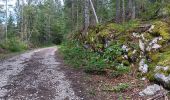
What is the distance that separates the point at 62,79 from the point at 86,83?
53.1 inches

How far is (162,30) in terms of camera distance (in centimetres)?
1370

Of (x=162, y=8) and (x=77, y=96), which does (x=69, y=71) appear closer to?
(x=77, y=96)

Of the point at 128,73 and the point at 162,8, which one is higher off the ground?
the point at 162,8

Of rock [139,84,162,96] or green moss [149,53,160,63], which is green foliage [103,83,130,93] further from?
green moss [149,53,160,63]

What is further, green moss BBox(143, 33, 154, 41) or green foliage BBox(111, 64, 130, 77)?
green moss BBox(143, 33, 154, 41)

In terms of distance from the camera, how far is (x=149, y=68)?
11.9m

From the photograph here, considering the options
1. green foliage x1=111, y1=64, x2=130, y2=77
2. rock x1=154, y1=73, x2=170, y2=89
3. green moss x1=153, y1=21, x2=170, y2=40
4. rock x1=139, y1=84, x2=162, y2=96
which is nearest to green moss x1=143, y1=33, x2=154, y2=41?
green moss x1=153, y1=21, x2=170, y2=40

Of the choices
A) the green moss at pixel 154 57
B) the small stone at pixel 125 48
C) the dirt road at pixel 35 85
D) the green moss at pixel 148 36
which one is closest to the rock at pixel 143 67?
the green moss at pixel 154 57

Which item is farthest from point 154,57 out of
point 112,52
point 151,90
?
point 112,52

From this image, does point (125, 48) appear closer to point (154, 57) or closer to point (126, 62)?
point (126, 62)

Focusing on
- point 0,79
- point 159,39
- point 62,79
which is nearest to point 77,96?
point 62,79

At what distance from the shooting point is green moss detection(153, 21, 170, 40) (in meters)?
13.4

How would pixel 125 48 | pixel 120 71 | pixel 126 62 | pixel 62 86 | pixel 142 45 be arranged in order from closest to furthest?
pixel 62 86
pixel 120 71
pixel 126 62
pixel 142 45
pixel 125 48

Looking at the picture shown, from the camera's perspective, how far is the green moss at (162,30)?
43.9ft
